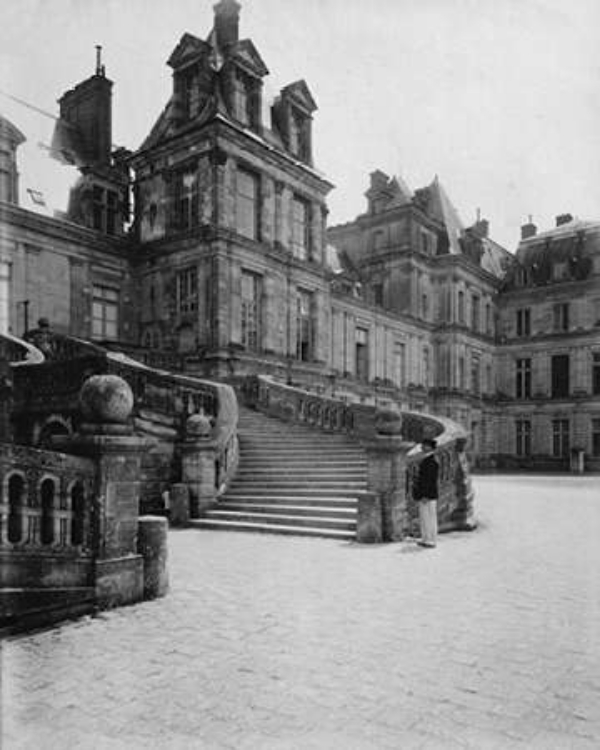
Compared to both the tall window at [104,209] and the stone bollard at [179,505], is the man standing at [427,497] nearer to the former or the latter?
the stone bollard at [179,505]

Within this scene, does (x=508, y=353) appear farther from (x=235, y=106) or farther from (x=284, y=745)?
(x=284, y=745)

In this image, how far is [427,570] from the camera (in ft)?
24.2

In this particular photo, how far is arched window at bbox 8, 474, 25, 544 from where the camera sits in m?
4.84

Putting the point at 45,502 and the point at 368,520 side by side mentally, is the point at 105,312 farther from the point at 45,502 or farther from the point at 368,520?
the point at 45,502

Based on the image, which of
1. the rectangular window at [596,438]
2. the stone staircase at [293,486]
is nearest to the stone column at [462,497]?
the stone staircase at [293,486]

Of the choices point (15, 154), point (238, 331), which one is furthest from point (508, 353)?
point (15, 154)

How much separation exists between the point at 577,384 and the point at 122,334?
93.4 ft

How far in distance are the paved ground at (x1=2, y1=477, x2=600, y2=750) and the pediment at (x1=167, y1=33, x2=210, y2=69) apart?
19.6m

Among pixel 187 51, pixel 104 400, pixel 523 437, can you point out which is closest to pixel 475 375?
pixel 523 437

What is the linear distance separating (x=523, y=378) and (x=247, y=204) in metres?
26.0

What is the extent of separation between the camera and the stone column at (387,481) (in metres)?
9.08

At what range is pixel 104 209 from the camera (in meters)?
22.5

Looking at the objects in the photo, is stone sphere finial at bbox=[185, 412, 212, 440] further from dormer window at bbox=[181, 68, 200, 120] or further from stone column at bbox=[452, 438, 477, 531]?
dormer window at bbox=[181, 68, 200, 120]

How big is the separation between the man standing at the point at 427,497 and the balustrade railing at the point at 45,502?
16.9 feet
